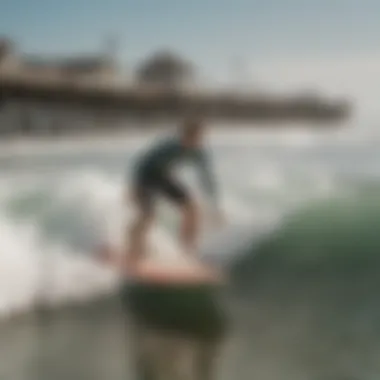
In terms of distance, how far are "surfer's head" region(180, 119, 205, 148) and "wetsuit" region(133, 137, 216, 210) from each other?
1 centimetres

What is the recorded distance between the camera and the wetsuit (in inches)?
50.8

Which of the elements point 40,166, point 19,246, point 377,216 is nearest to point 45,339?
point 19,246

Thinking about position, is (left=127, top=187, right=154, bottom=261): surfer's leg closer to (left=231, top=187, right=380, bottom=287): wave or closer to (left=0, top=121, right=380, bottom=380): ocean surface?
(left=0, top=121, right=380, bottom=380): ocean surface

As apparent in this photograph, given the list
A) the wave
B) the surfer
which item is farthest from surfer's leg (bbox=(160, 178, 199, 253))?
the wave

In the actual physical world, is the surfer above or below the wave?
above

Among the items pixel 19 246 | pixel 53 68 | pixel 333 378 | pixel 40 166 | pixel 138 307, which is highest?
pixel 53 68

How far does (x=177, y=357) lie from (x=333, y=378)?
275 millimetres

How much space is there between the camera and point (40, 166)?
1309 millimetres

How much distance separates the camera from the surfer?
1.29 meters

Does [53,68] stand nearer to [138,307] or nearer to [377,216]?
[138,307]

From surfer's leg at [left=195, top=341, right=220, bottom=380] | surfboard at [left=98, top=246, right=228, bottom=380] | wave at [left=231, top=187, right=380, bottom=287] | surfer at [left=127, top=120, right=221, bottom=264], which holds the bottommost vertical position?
surfer's leg at [left=195, top=341, right=220, bottom=380]

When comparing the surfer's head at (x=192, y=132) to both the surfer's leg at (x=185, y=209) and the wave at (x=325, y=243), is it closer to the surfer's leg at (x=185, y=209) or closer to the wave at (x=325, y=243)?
the surfer's leg at (x=185, y=209)

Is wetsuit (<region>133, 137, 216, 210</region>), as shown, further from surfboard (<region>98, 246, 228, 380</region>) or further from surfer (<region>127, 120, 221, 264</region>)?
surfboard (<region>98, 246, 228, 380</region>)

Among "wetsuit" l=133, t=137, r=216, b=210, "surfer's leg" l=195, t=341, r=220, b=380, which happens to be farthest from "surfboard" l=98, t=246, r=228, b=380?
"wetsuit" l=133, t=137, r=216, b=210
